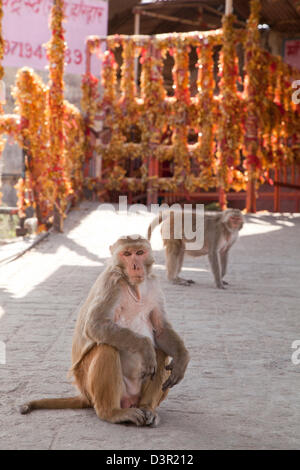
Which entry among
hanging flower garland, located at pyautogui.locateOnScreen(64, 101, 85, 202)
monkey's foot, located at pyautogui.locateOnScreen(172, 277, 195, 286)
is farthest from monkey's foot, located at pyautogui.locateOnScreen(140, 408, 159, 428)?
hanging flower garland, located at pyautogui.locateOnScreen(64, 101, 85, 202)

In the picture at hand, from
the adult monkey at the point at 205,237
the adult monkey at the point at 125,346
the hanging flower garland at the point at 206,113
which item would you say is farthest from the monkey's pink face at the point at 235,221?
the hanging flower garland at the point at 206,113

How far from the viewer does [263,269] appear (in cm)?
898

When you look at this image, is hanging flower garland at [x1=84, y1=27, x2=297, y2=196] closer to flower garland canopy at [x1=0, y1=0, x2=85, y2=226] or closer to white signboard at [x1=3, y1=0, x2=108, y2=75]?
white signboard at [x1=3, y1=0, x2=108, y2=75]

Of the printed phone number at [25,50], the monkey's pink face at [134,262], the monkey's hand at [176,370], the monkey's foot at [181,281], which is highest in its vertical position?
the printed phone number at [25,50]

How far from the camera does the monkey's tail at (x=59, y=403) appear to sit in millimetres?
3523

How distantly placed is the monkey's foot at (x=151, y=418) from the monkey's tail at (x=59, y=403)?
35 cm

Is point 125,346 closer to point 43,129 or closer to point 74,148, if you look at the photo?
point 43,129

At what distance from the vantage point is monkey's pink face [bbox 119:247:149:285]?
324 cm

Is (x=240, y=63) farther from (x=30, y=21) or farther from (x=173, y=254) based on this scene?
(x=173, y=254)

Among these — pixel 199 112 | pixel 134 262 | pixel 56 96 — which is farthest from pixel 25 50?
pixel 134 262

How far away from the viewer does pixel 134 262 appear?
3.25 m

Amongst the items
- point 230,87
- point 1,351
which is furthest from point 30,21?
point 1,351

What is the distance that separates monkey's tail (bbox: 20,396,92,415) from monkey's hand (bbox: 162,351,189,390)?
1.44 feet

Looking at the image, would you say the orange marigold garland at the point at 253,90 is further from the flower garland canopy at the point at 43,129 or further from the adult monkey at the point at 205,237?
the adult monkey at the point at 205,237
